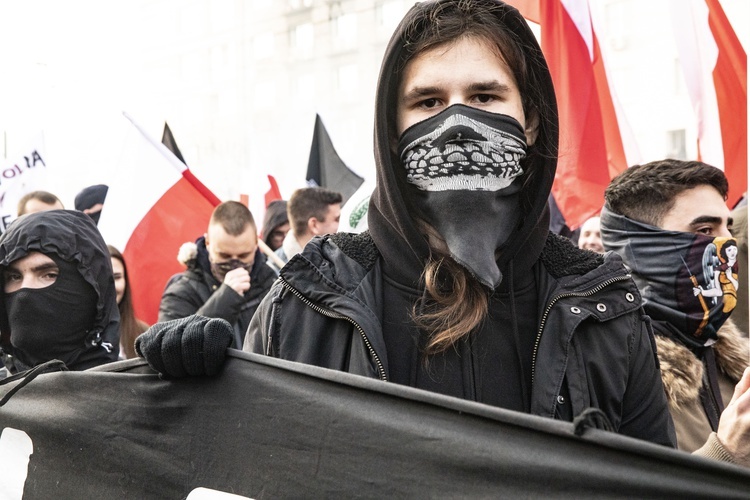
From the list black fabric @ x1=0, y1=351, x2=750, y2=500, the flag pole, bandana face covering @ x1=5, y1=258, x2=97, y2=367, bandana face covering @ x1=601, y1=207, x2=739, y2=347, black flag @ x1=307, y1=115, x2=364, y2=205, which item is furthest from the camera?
black flag @ x1=307, y1=115, x2=364, y2=205

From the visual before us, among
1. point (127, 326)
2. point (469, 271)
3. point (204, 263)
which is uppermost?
point (469, 271)

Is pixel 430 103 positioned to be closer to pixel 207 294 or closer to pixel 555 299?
pixel 555 299

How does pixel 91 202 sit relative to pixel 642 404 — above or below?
above

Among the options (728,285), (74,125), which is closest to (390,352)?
(728,285)

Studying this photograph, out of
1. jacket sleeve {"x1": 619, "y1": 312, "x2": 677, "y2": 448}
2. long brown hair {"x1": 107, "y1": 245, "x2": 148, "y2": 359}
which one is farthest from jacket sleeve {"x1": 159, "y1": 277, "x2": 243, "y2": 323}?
jacket sleeve {"x1": 619, "y1": 312, "x2": 677, "y2": 448}

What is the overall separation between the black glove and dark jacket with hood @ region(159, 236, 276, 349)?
3.36 m

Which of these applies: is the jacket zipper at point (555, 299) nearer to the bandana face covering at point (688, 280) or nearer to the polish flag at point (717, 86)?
the bandana face covering at point (688, 280)

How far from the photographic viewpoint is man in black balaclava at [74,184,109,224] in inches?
289

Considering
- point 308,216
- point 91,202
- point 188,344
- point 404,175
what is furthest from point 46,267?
point 91,202

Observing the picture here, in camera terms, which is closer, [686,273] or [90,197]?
[686,273]

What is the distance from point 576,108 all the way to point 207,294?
248 centimetres

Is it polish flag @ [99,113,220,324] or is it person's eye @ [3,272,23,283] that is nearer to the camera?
person's eye @ [3,272,23,283]

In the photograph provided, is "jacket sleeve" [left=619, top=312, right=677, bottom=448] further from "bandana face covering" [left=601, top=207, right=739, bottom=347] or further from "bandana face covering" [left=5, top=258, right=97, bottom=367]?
"bandana face covering" [left=5, top=258, right=97, bottom=367]

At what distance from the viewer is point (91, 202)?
740cm
